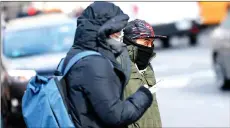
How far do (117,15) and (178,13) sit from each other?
22.3m

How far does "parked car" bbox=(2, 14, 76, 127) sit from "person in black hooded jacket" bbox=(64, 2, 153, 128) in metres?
8.34

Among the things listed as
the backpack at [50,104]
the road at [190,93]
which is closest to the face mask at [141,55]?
the backpack at [50,104]

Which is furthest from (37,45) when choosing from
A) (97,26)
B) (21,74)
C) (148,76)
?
(97,26)

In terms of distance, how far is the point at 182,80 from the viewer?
1903 cm

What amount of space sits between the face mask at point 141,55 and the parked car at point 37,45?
740cm

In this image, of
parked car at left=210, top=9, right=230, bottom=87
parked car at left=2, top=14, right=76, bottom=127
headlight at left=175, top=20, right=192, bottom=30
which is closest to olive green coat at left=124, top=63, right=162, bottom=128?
parked car at left=2, top=14, right=76, bottom=127

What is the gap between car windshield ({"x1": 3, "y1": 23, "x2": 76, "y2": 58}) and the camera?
15.0 m

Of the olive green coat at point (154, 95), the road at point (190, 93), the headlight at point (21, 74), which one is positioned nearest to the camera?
the olive green coat at point (154, 95)

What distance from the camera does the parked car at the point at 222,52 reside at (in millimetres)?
15930

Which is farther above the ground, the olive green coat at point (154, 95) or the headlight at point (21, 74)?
the olive green coat at point (154, 95)

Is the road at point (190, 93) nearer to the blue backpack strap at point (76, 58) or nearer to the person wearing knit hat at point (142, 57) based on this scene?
the person wearing knit hat at point (142, 57)

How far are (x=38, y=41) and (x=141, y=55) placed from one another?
9.25m

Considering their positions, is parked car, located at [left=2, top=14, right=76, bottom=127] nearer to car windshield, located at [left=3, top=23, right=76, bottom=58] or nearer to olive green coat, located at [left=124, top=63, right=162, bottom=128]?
car windshield, located at [left=3, top=23, right=76, bottom=58]

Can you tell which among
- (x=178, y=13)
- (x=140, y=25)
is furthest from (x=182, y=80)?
(x=140, y=25)
